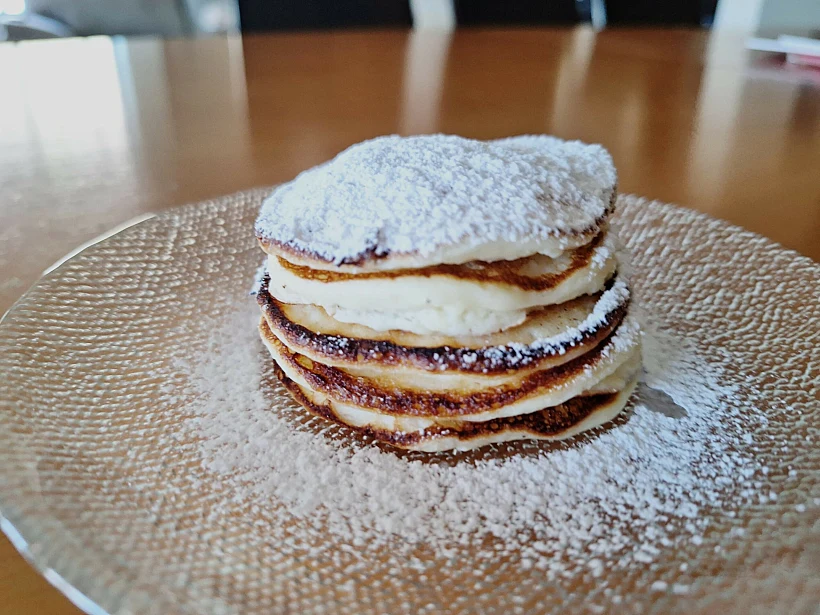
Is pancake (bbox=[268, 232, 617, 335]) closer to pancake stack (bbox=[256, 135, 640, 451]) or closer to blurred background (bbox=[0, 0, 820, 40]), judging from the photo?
pancake stack (bbox=[256, 135, 640, 451])

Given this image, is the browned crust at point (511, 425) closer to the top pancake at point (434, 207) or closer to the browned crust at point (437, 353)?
the browned crust at point (437, 353)

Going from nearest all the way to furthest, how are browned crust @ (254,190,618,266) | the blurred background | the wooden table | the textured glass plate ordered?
the textured glass plate, browned crust @ (254,190,618,266), the wooden table, the blurred background

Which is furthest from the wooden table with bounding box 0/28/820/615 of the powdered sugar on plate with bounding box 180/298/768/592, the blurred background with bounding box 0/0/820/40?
the blurred background with bounding box 0/0/820/40

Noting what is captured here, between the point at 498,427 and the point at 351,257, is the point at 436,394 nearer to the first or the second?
the point at 498,427

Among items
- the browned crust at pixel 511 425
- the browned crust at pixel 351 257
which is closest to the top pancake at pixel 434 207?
the browned crust at pixel 351 257

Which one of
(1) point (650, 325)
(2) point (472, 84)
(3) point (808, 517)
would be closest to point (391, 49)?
(2) point (472, 84)

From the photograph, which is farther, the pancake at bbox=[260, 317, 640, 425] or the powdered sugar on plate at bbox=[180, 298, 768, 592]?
the pancake at bbox=[260, 317, 640, 425]

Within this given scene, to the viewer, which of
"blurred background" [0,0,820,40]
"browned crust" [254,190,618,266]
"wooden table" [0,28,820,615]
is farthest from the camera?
"blurred background" [0,0,820,40]

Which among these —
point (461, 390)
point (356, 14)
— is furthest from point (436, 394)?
point (356, 14)
